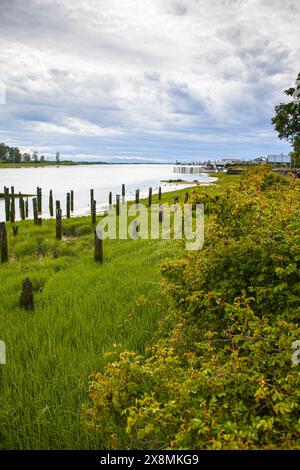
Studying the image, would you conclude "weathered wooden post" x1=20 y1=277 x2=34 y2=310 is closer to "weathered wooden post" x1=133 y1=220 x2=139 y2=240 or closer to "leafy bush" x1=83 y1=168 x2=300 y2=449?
"leafy bush" x1=83 y1=168 x2=300 y2=449

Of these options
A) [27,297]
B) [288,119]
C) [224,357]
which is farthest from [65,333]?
[288,119]

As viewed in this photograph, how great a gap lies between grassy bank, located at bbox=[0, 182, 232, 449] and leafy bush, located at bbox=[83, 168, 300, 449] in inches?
15.8

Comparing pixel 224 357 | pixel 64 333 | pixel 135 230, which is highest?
pixel 224 357

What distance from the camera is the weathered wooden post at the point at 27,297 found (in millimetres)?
6266

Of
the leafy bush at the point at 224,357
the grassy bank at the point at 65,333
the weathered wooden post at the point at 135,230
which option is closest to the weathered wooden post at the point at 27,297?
the grassy bank at the point at 65,333

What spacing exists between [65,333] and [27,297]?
1.52 m

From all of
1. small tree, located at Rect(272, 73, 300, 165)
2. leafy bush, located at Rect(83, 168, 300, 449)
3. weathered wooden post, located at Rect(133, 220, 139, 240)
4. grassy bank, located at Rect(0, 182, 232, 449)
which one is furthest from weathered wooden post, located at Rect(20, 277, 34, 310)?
small tree, located at Rect(272, 73, 300, 165)

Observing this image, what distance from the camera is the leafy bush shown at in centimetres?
202

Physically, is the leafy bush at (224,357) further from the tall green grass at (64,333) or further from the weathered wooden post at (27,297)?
the weathered wooden post at (27,297)

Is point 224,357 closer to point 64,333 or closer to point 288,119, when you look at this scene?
point 64,333

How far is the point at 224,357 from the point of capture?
2.81 metres

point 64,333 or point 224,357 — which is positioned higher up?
point 224,357
